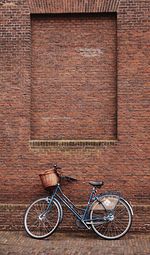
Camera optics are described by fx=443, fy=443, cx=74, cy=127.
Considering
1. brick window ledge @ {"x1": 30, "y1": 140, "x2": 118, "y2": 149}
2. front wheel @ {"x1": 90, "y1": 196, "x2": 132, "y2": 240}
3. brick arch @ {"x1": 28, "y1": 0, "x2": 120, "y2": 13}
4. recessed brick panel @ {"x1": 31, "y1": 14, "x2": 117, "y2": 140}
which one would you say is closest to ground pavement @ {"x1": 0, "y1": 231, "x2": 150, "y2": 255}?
front wheel @ {"x1": 90, "y1": 196, "x2": 132, "y2": 240}

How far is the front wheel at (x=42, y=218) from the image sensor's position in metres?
8.65

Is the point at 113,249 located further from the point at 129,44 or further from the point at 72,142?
the point at 129,44

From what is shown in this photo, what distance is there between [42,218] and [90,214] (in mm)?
951

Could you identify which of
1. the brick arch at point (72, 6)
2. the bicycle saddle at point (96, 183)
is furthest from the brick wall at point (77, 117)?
the bicycle saddle at point (96, 183)

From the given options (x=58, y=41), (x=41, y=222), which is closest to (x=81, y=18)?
(x=58, y=41)

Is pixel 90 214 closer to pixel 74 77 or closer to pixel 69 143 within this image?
pixel 69 143

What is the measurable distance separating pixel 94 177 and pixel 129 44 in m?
2.83

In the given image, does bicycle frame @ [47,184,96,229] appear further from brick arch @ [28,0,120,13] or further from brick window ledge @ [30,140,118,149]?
brick arch @ [28,0,120,13]

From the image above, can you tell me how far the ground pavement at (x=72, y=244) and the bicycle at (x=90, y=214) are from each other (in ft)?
0.61

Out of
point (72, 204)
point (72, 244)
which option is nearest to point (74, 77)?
point (72, 204)

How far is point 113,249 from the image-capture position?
7766 mm

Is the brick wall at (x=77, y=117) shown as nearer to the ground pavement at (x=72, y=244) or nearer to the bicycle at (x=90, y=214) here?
the bicycle at (x=90, y=214)

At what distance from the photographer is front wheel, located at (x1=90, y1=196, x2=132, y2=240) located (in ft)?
27.9

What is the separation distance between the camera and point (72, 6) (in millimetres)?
9203
